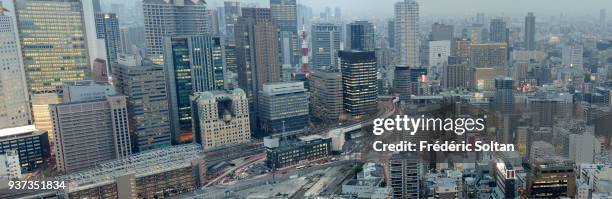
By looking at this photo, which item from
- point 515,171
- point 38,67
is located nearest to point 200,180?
point 515,171

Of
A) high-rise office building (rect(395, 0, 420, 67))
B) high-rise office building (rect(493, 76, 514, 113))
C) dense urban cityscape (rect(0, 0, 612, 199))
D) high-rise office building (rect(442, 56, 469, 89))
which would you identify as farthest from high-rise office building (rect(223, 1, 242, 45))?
high-rise office building (rect(493, 76, 514, 113))

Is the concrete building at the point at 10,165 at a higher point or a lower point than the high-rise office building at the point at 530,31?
lower

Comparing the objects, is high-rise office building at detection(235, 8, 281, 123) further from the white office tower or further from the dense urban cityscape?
the white office tower

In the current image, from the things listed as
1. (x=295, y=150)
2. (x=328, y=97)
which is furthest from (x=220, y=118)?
(x=328, y=97)

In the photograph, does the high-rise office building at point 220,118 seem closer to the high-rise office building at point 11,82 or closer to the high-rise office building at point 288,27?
the high-rise office building at point 11,82

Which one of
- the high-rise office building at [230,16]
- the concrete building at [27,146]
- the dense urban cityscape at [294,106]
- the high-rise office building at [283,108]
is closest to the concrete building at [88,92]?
the dense urban cityscape at [294,106]

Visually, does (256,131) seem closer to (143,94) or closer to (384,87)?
(143,94)
